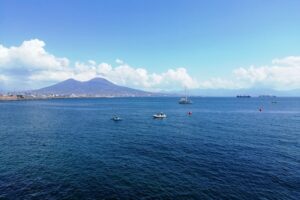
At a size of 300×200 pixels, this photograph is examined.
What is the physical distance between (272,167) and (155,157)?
1975 cm

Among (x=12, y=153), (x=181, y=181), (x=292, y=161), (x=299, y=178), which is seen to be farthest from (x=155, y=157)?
(x=12, y=153)

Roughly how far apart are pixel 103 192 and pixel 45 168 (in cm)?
1337

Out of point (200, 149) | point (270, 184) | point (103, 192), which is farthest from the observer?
point (200, 149)

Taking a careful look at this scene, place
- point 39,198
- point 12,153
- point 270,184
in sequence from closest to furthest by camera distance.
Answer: point 39,198, point 270,184, point 12,153

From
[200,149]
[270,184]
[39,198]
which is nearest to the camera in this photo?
[39,198]

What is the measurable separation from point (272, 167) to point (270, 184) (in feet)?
23.0

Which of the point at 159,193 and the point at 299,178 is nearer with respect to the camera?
the point at 159,193

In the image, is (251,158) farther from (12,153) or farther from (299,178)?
(12,153)

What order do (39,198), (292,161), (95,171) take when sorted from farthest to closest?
(292,161) → (95,171) → (39,198)

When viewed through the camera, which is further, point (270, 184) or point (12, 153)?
point (12, 153)

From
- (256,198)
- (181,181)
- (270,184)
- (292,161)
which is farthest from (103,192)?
(292,161)

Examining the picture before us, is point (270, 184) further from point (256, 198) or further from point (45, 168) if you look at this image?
point (45, 168)

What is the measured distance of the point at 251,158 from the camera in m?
35.8

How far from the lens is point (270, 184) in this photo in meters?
26.0
